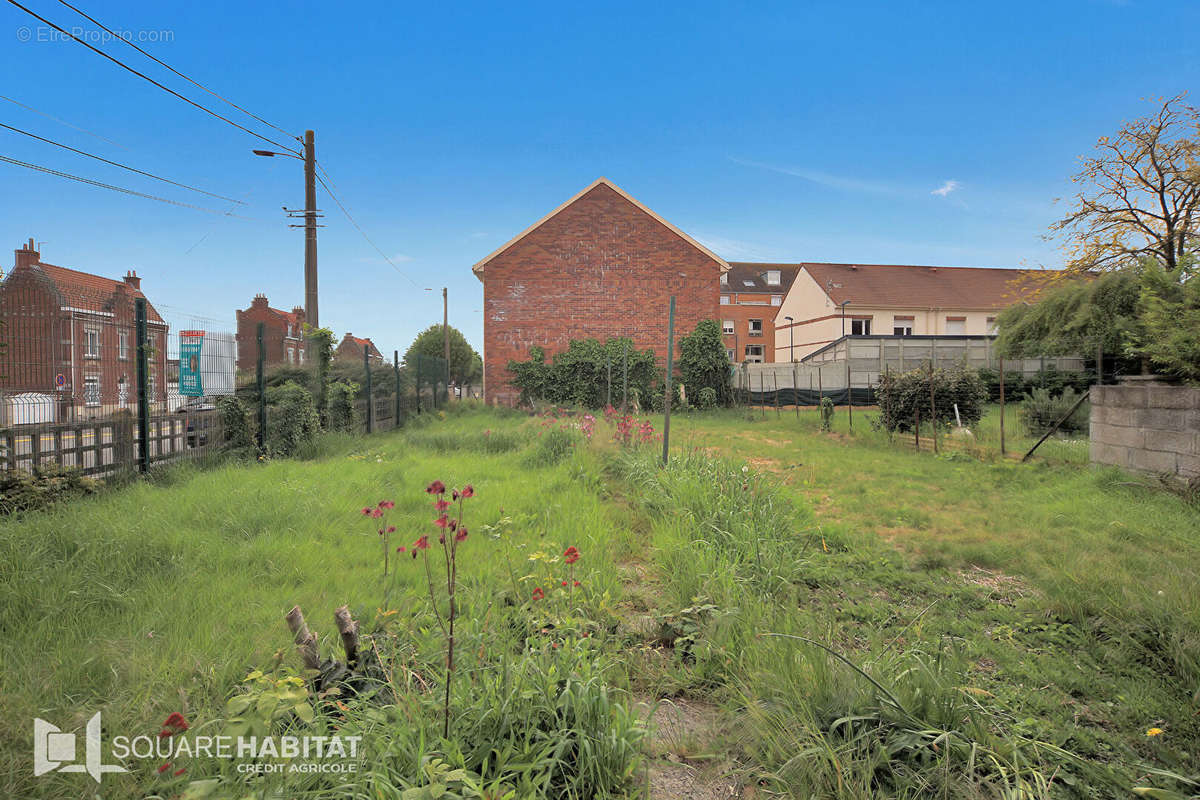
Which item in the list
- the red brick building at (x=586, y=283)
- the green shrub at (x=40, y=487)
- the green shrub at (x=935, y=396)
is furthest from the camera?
the red brick building at (x=586, y=283)

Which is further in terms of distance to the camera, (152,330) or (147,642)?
(152,330)

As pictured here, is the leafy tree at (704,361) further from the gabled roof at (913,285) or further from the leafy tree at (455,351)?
the leafy tree at (455,351)

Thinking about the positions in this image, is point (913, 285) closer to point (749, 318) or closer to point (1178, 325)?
point (749, 318)

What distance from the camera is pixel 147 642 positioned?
101 inches

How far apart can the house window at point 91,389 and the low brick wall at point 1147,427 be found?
39.8ft

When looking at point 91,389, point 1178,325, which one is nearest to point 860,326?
point 1178,325

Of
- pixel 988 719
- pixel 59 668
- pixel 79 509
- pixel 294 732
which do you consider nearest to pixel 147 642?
pixel 59 668

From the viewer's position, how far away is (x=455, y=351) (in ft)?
178

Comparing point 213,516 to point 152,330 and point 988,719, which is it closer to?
point 152,330

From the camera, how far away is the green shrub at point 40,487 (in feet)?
15.0

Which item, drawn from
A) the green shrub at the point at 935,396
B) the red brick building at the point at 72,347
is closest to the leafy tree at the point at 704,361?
the green shrub at the point at 935,396

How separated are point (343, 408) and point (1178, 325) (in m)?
13.1

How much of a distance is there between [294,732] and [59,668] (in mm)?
1393

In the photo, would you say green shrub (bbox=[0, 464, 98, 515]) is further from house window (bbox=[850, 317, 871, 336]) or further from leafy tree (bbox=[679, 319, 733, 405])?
house window (bbox=[850, 317, 871, 336])
